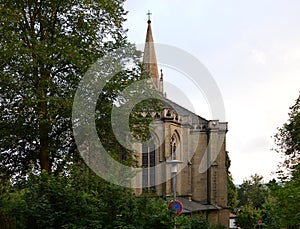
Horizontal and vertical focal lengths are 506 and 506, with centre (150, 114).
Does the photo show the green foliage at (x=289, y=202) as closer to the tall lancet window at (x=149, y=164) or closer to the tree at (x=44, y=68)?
the tree at (x=44, y=68)

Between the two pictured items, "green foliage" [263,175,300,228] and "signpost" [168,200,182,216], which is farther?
"signpost" [168,200,182,216]

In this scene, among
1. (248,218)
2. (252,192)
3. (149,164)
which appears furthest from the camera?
(252,192)

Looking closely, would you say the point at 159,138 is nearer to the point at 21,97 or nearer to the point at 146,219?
the point at 21,97

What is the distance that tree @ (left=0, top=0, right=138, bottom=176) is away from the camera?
18891mm

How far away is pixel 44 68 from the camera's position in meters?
20.0

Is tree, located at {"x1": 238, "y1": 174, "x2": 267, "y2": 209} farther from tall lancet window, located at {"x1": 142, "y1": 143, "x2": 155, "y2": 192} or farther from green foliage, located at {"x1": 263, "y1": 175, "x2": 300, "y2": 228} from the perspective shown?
green foliage, located at {"x1": 263, "y1": 175, "x2": 300, "y2": 228}

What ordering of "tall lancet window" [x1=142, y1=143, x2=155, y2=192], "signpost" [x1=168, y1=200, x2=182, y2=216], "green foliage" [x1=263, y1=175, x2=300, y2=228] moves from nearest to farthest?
"green foliage" [x1=263, y1=175, x2=300, y2=228] < "signpost" [x1=168, y1=200, x2=182, y2=216] < "tall lancet window" [x1=142, y1=143, x2=155, y2=192]

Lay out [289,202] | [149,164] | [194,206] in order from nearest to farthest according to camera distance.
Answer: [289,202] → [149,164] → [194,206]

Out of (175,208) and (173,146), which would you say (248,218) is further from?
(175,208)

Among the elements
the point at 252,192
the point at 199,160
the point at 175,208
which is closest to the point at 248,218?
the point at 199,160

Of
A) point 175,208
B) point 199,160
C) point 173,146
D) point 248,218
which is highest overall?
point 173,146

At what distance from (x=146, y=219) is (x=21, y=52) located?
334 inches

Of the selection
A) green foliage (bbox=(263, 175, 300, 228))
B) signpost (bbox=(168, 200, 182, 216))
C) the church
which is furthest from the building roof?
→ green foliage (bbox=(263, 175, 300, 228))

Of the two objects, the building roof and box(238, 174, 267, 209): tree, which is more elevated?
box(238, 174, 267, 209): tree
